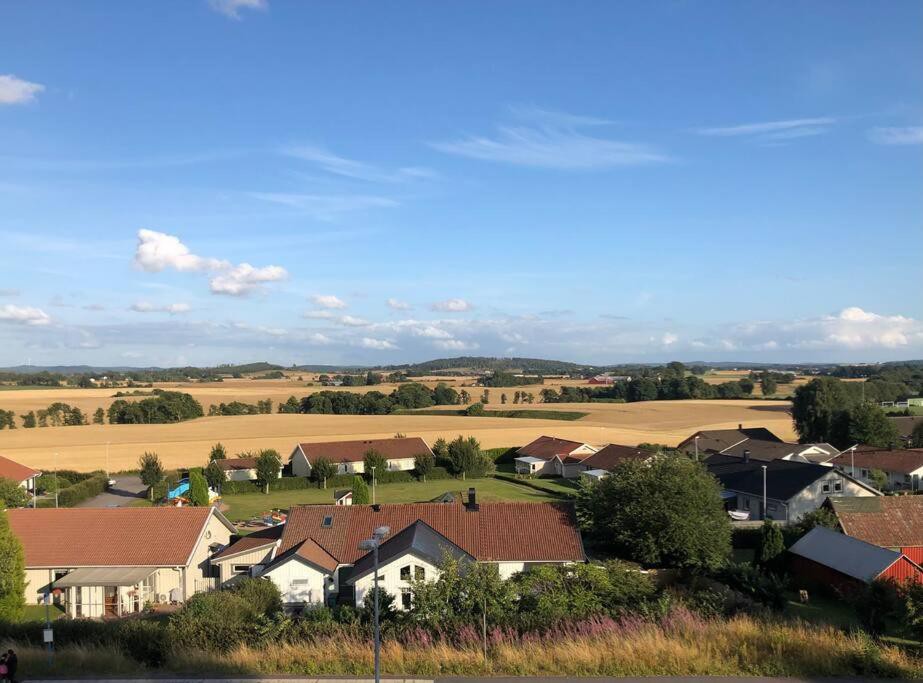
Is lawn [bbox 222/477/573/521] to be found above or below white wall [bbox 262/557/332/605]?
below

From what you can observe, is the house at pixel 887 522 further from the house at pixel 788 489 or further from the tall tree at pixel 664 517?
the house at pixel 788 489

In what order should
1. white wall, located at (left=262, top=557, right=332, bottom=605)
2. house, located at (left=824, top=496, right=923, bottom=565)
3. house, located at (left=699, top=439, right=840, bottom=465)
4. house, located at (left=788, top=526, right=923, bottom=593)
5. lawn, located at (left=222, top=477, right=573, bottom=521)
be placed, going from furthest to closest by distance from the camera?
house, located at (left=699, top=439, right=840, bottom=465)
lawn, located at (left=222, top=477, right=573, bottom=521)
house, located at (left=824, top=496, right=923, bottom=565)
white wall, located at (left=262, top=557, right=332, bottom=605)
house, located at (left=788, top=526, right=923, bottom=593)

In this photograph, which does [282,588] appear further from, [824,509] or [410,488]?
[410,488]

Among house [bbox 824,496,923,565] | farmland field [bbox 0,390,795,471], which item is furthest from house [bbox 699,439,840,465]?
house [bbox 824,496,923,565]

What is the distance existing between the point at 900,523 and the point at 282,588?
23852mm

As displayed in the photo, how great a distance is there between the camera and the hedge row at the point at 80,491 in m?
44.1

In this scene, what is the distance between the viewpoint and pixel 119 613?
953 inches

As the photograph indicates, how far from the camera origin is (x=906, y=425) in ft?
213

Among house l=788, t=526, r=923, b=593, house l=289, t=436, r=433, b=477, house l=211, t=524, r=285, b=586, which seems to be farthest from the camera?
house l=289, t=436, r=433, b=477

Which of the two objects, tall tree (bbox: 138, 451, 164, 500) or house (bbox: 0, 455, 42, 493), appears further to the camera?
tall tree (bbox: 138, 451, 164, 500)

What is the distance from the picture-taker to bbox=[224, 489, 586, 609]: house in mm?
22094

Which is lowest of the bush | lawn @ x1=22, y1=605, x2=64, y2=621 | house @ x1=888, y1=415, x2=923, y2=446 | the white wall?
lawn @ x1=22, y1=605, x2=64, y2=621

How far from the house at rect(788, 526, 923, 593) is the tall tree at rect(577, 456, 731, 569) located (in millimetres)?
2685

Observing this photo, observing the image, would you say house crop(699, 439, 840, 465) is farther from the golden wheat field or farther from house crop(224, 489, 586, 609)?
house crop(224, 489, 586, 609)
